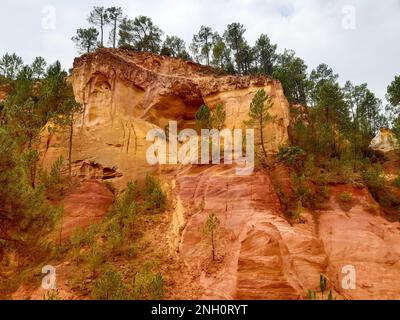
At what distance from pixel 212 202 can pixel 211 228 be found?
2.88 metres

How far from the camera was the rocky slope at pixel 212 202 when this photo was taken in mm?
17953

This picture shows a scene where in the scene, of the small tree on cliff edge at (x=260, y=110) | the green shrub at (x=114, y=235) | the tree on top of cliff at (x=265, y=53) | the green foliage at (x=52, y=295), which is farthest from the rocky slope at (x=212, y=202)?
the tree on top of cliff at (x=265, y=53)

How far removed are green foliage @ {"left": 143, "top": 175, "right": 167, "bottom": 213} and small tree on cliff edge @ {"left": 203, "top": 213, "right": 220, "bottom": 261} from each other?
4.22 metres

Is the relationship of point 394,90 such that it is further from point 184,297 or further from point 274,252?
point 184,297

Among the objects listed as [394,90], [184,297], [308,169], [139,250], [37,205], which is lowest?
[184,297]

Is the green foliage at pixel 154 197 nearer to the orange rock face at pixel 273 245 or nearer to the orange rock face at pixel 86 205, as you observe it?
the orange rock face at pixel 273 245

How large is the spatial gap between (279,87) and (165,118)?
29.0 feet

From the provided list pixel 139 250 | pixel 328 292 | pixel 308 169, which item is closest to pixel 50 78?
pixel 139 250

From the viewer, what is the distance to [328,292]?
57.9 ft

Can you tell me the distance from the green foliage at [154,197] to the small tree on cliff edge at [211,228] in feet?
13.8

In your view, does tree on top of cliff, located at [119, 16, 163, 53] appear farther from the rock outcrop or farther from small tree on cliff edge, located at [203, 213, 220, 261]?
small tree on cliff edge, located at [203, 213, 220, 261]

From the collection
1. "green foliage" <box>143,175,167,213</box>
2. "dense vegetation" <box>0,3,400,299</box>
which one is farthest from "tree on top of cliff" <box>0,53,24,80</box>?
"green foliage" <box>143,175,167,213</box>

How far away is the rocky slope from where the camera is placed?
18.0 meters
